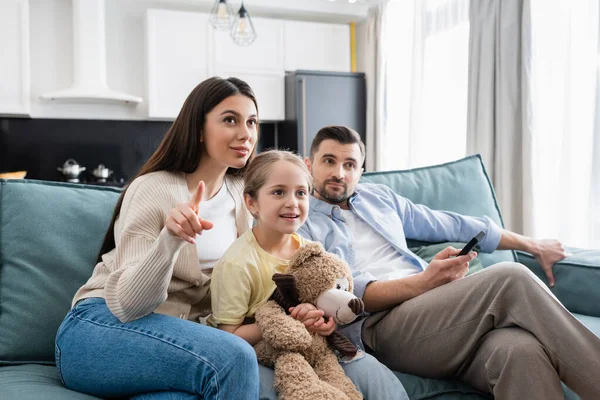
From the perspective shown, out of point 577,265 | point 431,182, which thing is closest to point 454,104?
point 431,182

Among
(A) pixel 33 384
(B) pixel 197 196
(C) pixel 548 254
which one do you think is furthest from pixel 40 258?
Result: (C) pixel 548 254

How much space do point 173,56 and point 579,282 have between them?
395 cm

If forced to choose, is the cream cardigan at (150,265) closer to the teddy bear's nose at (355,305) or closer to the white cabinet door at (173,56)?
the teddy bear's nose at (355,305)

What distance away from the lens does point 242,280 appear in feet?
4.37

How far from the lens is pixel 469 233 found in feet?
6.43

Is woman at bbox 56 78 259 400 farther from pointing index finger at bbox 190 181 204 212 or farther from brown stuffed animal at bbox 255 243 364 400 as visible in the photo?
brown stuffed animal at bbox 255 243 364 400

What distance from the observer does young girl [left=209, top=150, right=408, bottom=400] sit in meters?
1.31

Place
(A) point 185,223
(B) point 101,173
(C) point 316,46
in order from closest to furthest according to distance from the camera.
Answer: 1. (A) point 185,223
2. (B) point 101,173
3. (C) point 316,46

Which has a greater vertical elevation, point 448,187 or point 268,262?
point 448,187

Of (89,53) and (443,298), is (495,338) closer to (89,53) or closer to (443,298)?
(443,298)

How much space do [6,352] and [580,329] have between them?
1.33 m

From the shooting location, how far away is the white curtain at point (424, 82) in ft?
13.5

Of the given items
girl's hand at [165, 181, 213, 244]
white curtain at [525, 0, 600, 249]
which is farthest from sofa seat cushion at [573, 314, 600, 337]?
white curtain at [525, 0, 600, 249]

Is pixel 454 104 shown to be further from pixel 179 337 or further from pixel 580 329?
pixel 179 337
